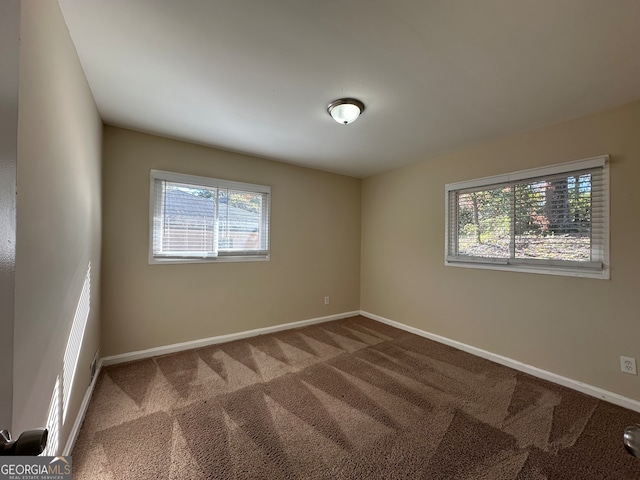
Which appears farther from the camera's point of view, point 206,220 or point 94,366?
point 206,220

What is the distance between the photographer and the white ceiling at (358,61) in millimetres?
1358

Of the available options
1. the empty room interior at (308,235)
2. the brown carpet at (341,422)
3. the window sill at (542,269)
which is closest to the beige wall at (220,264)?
the empty room interior at (308,235)

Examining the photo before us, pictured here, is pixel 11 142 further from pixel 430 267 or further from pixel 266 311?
pixel 430 267

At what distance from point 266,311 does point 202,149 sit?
221 centimetres

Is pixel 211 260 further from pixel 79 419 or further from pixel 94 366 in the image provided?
pixel 79 419

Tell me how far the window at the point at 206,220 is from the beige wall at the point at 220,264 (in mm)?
93

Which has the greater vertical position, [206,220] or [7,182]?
[206,220]

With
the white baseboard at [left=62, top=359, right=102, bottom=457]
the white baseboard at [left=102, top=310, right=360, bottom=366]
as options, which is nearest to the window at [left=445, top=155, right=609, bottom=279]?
the white baseboard at [left=102, top=310, right=360, bottom=366]

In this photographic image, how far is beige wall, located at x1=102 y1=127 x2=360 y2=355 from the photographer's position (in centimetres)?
273

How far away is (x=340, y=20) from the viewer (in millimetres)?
1408

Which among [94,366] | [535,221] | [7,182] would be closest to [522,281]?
[535,221]

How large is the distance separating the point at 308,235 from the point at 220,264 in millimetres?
1350

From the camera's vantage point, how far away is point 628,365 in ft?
6.98

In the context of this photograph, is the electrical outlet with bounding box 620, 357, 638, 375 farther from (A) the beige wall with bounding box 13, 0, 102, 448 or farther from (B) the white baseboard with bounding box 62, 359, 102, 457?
(B) the white baseboard with bounding box 62, 359, 102, 457
